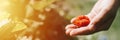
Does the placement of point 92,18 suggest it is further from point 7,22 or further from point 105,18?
point 7,22

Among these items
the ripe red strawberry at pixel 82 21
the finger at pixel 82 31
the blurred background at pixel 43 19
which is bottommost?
the finger at pixel 82 31

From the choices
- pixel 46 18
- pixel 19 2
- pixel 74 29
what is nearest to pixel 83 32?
pixel 74 29

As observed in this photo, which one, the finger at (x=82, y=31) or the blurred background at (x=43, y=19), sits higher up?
the blurred background at (x=43, y=19)

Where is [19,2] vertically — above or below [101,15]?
above

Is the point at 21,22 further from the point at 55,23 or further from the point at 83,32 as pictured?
the point at 83,32
